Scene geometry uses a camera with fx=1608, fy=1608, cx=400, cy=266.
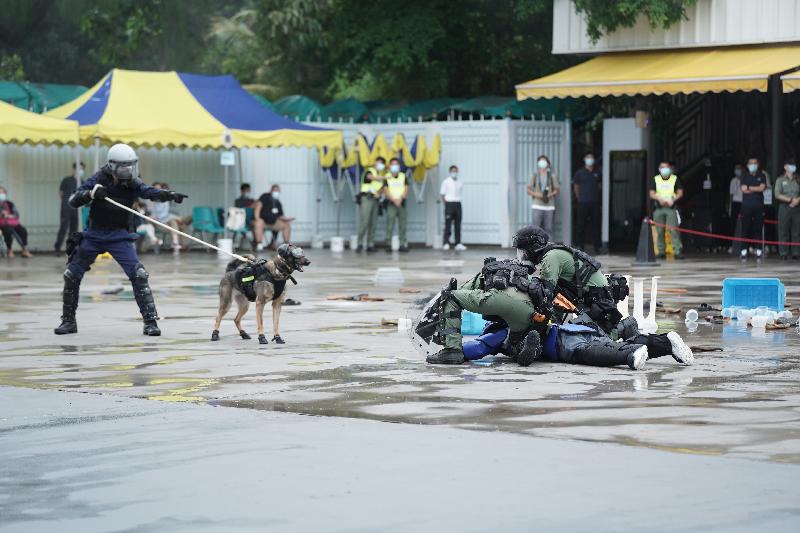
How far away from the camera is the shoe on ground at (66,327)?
51.2 ft

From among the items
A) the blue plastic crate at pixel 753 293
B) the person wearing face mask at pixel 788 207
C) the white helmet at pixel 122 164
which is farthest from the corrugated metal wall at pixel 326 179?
the white helmet at pixel 122 164

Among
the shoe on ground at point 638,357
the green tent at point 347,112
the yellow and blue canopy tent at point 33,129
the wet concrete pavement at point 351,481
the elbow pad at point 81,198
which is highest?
the green tent at point 347,112

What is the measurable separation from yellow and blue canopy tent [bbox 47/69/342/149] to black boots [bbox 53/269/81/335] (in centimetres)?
1469

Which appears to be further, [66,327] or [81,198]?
[66,327]

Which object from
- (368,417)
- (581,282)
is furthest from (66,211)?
(368,417)

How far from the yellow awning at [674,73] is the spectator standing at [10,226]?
997cm

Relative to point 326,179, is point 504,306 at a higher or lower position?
lower

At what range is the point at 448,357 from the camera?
506 inches

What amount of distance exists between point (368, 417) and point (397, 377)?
2081 millimetres

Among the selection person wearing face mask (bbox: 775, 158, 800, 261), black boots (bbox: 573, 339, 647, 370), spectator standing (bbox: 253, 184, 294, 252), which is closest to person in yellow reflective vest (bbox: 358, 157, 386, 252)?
spectator standing (bbox: 253, 184, 294, 252)

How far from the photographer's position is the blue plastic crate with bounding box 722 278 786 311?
17084mm

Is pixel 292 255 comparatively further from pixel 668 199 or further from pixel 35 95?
pixel 35 95

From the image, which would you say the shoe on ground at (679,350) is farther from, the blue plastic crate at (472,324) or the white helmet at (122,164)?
the white helmet at (122,164)

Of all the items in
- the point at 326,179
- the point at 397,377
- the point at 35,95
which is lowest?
the point at 397,377
